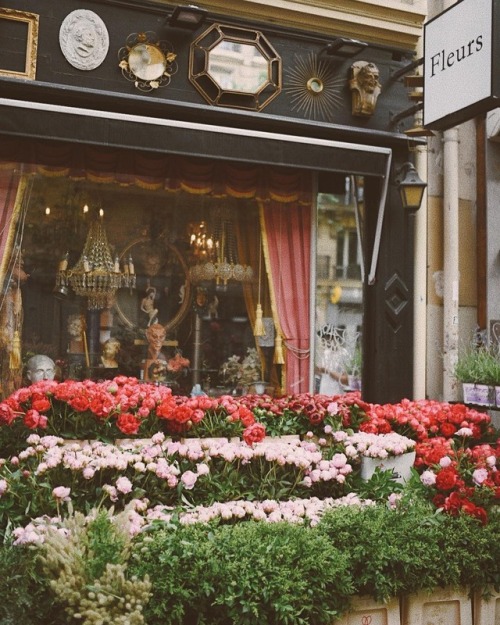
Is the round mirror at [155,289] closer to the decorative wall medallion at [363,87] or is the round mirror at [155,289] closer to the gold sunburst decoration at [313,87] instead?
the gold sunburst decoration at [313,87]

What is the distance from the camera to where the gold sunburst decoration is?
7.39 metres

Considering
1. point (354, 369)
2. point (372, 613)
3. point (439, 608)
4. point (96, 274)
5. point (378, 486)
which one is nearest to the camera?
point (372, 613)

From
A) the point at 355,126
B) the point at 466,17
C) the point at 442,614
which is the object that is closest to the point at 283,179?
the point at 355,126

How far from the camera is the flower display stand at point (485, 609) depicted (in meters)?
4.35

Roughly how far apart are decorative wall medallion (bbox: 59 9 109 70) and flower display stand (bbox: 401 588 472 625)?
5207mm

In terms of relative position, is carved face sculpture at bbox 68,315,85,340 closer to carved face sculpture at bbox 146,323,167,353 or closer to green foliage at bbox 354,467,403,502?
carved face sculpture at bbox 146,323,167,353

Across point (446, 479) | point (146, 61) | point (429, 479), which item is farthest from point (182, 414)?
point (146, 61)

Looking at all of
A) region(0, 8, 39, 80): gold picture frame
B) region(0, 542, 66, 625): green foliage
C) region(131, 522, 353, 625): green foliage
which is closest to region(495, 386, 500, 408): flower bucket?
region(131, 522, 353, 625): green foliage

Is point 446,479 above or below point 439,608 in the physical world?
above

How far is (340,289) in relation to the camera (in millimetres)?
8016

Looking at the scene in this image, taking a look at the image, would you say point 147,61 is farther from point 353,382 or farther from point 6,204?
point 353,382

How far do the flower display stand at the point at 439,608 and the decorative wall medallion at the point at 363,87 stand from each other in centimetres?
496

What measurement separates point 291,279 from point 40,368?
108 inches

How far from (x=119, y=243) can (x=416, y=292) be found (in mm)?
3238
